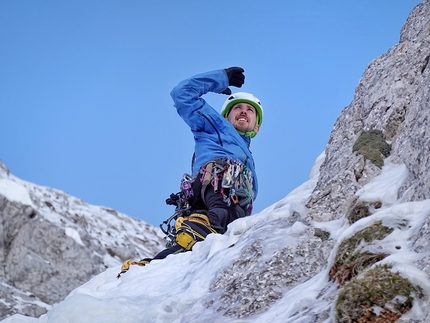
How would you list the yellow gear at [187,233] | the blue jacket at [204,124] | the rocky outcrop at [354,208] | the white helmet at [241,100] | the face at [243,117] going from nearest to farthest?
the rocky outcrop at [354,208] < the yellow gear at [187,233] < the blue jacket at [204,124] < the face at [243,117] < the white helmet at [241,100]

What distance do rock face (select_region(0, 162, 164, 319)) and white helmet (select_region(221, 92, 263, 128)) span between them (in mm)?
10877

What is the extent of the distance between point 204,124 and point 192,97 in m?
0.48

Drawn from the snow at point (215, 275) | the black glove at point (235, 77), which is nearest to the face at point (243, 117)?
the black glove at point (235, 77)

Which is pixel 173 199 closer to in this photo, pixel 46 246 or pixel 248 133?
pixel 248 133

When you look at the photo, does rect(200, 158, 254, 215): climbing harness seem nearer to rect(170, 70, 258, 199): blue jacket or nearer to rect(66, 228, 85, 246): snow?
rect(170, 70, 258, 199): blue jacket

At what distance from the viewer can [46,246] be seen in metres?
22.4

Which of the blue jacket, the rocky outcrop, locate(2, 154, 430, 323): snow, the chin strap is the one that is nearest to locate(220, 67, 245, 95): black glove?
the blue jacket

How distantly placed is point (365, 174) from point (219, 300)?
2.07 m

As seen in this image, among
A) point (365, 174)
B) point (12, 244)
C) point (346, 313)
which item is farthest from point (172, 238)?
point (12, 244)

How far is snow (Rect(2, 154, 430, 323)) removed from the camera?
4.61 metres

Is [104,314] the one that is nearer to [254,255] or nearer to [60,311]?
[60,311]

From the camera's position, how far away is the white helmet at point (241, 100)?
11344 millimetres

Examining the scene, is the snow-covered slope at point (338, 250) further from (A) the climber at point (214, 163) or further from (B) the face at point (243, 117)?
(B) the face at point (243, 117)

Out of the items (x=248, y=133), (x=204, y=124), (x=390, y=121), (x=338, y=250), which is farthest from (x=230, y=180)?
(x=338, y=250)
